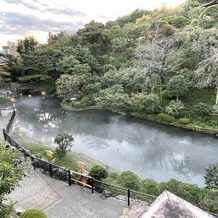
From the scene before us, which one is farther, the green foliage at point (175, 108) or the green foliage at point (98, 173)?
the green foliage at point (175, 108)

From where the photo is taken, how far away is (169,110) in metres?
15.3

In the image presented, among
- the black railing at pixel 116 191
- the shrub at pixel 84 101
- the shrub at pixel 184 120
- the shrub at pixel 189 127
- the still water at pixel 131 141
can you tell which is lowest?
the still water at pixel 131 141

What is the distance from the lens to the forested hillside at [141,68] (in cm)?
1596

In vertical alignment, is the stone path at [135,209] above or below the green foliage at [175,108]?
below

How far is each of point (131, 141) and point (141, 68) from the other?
7235 mm

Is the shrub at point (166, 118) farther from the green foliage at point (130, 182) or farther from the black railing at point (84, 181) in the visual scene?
the black railing at point (84, 181)

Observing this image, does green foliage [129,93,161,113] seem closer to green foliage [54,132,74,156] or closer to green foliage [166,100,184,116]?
green foliage [166,100,184,116]

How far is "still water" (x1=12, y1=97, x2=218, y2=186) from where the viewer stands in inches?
404

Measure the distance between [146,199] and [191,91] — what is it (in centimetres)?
1216

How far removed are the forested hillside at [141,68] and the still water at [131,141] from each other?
127 cm

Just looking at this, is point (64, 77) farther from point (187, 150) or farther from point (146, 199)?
point (146, 199)

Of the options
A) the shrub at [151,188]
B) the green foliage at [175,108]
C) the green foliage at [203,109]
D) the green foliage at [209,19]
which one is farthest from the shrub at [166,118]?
the green foliage at [209,19]

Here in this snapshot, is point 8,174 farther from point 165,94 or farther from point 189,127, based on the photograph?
point 165,94

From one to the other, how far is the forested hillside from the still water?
1270mm
